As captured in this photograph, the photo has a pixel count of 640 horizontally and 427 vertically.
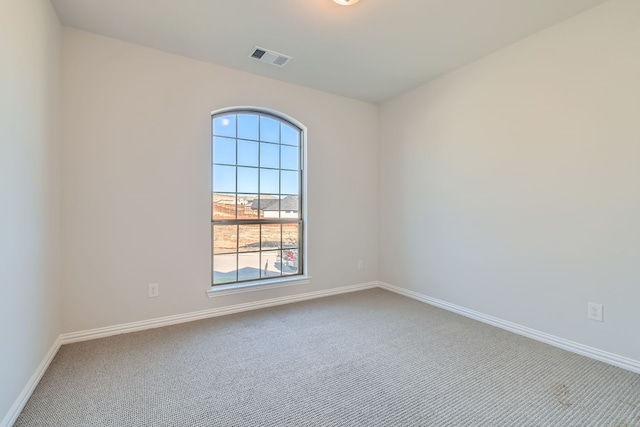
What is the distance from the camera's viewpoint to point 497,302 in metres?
2.69

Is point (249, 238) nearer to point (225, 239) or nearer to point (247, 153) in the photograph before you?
point (225, 239)

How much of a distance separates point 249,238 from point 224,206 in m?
0.45

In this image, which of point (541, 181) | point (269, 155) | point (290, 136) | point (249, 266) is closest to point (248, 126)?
point (269, 155)

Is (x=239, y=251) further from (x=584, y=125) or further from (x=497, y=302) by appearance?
(x=584, y=125)

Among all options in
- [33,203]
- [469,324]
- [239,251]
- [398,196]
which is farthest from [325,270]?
[33,203]

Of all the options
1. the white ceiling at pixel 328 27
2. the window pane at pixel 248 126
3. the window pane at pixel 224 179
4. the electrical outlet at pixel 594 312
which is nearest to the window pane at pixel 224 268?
the window pane at pixel 224 179

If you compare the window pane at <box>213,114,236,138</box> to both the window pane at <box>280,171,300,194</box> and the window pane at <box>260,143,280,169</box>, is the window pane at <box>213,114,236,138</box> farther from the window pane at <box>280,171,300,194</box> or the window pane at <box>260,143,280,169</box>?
the window pane at <box>280,171,300,194</box>

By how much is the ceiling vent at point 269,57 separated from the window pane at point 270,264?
202 cm

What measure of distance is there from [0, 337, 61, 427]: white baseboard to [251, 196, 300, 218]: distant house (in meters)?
1.98

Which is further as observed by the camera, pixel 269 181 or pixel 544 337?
pixel 269 181

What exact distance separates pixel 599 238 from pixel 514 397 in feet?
4.42

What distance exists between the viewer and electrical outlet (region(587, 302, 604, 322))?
6.84 feet

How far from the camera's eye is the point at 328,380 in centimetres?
180

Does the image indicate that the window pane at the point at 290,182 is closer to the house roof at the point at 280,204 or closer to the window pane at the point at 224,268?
the house roof at the point at 280,204
